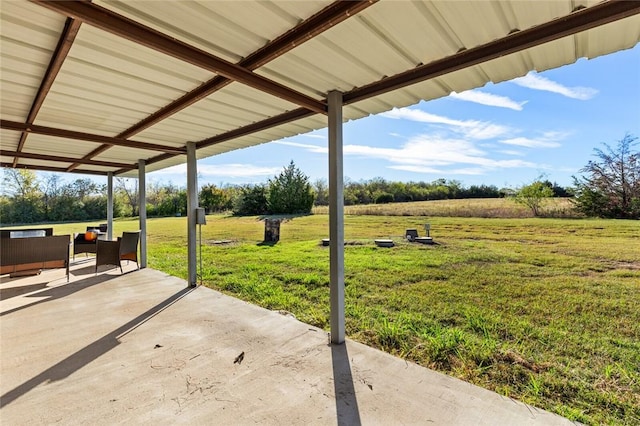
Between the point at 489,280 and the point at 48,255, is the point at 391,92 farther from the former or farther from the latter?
the point at 48,255

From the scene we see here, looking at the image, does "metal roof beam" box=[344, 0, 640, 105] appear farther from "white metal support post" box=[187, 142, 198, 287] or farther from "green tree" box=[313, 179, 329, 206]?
"green tree" box=[313, 179, 329, 206]

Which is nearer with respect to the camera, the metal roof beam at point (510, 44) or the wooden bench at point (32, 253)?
the metal roof beam at point (510, 44)

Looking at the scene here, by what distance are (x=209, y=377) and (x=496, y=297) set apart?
165 inches

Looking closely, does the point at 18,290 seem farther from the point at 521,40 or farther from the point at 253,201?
the point at 253,201

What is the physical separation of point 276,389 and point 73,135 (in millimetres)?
4198

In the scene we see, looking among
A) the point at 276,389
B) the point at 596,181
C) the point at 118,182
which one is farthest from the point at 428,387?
the point at 118,182

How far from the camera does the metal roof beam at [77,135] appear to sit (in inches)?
136

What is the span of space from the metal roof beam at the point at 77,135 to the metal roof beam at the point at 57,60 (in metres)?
0.46

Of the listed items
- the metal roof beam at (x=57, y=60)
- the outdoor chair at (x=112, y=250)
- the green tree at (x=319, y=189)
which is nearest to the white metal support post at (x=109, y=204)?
the outdoor chair at (x=112, y=250)

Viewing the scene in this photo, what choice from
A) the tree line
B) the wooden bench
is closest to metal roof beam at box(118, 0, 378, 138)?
the wooden bench

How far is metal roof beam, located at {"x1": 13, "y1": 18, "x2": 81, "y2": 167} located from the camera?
5.49 feet

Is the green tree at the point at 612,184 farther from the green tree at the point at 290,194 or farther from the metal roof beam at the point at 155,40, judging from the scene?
the green tree at the point at 290,194

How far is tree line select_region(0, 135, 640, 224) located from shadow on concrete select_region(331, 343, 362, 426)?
17.2 ft

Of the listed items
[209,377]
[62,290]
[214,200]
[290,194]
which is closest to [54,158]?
[62,290]
